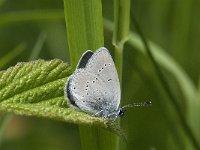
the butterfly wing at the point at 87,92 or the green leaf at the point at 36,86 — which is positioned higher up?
the green leaf at the point at 36,86

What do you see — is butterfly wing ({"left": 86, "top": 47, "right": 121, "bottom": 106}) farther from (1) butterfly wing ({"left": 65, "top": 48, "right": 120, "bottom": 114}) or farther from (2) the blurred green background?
(2) the blurred green background

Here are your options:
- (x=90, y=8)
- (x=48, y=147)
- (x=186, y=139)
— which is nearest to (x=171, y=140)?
(x=186, y=139)

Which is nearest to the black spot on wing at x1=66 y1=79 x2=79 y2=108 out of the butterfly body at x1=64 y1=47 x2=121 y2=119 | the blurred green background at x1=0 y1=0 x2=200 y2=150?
the butterfly body at x1=64 y1=47 x2=121 y2=119

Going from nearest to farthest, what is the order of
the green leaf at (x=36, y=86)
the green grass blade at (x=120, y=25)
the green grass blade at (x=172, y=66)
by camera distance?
the green leaf at (x=36, y=86) < the green grass blade at (x=120, y=25) < the green grass blade at (x=172, y=66)

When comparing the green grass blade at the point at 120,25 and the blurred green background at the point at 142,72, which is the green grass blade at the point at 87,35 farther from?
the blurred green background at the point at 142,72

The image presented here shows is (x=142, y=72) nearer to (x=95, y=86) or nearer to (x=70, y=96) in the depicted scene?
(x=95, y=86)

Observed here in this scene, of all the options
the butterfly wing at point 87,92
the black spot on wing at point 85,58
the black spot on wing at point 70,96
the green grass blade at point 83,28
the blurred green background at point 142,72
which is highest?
the green grass blade at point 83,28

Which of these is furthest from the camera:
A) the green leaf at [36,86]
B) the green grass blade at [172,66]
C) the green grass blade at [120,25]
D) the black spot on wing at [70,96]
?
the green grass blade at [172,66]

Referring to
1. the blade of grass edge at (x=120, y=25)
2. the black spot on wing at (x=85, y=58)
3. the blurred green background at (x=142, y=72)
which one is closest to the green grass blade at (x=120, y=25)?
the blade of grass edge at (x=120, y=25)
